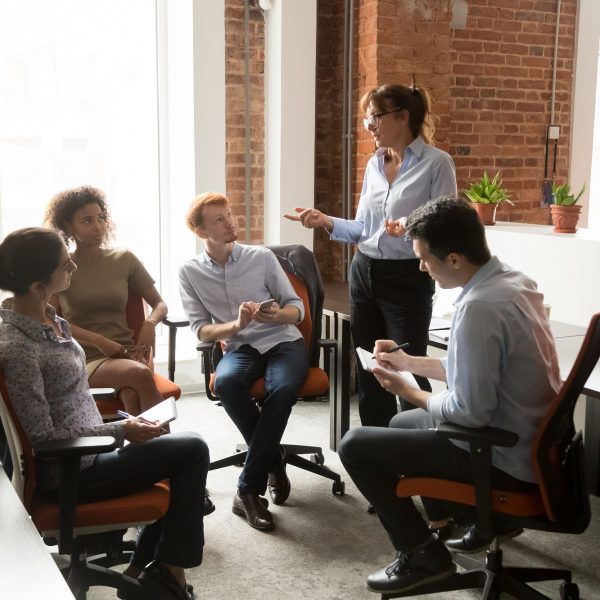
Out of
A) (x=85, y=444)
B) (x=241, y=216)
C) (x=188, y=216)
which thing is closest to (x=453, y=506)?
(x=85, y=444)

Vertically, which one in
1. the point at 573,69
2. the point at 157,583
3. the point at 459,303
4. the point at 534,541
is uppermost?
the point at 573,69

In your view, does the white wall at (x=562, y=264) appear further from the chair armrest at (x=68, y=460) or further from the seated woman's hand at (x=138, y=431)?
the chair armrest at (x=68, y=460)

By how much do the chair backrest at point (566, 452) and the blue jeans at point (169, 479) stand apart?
3.11 ft

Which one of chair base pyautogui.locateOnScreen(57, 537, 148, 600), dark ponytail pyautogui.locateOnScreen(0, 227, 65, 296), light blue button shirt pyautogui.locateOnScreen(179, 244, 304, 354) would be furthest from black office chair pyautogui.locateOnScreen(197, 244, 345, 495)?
dark ponytail pyautogui.locateOnScreen(0, 227, 65, 296)

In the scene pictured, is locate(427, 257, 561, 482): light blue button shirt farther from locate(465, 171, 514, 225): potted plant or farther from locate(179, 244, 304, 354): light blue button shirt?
locate(465, 171, 514, 225): potted plant

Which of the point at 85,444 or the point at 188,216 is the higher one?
the point at 188,216

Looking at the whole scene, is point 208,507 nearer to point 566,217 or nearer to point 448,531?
point 448,531

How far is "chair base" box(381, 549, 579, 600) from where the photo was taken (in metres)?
2.42

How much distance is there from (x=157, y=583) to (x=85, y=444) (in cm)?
54

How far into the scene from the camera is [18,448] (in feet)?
6.88

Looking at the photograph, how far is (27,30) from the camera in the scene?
15.3 feet

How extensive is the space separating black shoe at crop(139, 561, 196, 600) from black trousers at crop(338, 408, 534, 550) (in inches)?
23.9

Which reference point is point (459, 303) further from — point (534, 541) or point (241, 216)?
point (241, 216)

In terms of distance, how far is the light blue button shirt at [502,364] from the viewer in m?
2.13
